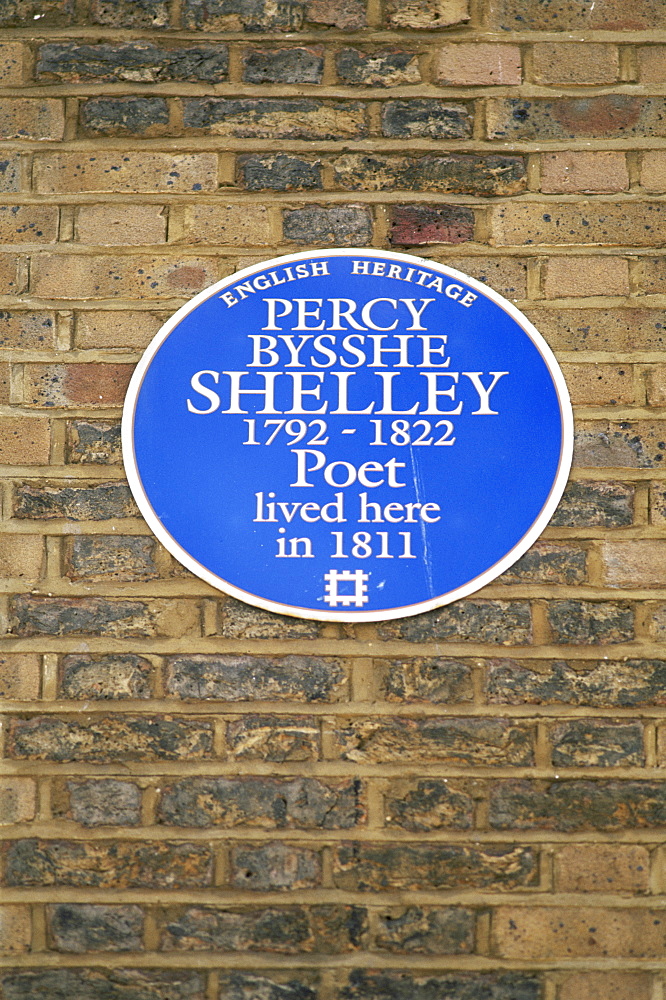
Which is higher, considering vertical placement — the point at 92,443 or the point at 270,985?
the point at 92,443

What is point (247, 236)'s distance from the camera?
1999 mm

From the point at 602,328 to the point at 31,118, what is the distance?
1.33m

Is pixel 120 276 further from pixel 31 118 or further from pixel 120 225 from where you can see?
pixel 31 118

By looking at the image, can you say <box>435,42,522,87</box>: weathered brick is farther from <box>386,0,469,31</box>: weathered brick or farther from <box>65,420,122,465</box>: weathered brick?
<box>65,420,122,465</box>: weathered brick

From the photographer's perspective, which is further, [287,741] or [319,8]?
[319,8]

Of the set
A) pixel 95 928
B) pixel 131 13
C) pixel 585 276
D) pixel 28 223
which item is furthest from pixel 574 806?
pixel 131 13

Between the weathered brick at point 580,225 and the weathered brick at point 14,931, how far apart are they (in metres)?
1.71

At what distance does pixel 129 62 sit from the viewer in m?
2.03

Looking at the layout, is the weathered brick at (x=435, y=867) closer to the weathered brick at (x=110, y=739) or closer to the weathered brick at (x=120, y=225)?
the weathered brick at (x=110, y=739)

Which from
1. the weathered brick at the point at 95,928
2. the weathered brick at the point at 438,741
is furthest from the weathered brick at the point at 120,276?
the weathered brick at the point at 95,928

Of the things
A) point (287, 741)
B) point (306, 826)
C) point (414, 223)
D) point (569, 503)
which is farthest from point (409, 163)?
point (306, 826)

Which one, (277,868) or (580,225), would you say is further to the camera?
(580,225)

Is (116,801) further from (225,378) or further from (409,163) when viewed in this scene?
(409,163)

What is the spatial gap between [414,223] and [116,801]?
137 centimetres
